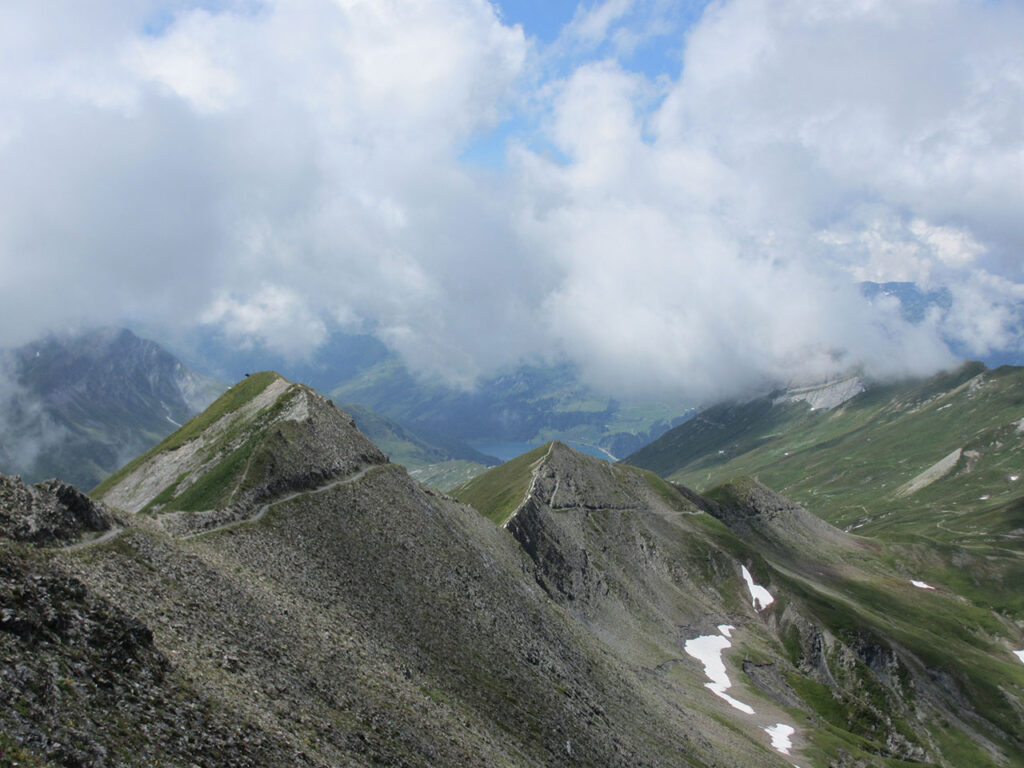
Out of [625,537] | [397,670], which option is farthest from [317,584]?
[625,537]

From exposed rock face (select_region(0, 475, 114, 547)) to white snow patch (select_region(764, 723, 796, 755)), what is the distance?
96.5 metres

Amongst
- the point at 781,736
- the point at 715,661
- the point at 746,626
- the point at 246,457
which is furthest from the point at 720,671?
the point at 246,457

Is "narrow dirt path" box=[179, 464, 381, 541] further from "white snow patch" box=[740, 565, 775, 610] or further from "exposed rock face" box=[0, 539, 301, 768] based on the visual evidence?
"white snow patch" box=[740, 565, 775, 610]

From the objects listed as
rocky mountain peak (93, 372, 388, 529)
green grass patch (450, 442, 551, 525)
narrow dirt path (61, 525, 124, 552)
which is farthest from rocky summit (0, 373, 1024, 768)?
green grass patch (450, 442, 551, 525)

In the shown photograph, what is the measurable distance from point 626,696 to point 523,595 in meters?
16.7

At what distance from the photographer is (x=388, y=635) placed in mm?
57031

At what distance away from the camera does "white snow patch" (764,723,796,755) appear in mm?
104312

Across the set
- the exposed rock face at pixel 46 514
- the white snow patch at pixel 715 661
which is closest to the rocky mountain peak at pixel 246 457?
the exposed rock face at pixel 46 514

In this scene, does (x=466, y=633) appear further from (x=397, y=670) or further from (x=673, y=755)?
(x=673, y=755)

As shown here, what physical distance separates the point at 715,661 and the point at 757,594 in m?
45.6

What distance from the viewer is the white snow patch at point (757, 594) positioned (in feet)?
560

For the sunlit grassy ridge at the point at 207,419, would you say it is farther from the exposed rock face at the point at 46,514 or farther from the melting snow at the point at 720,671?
the melting snow at the point at 720,671

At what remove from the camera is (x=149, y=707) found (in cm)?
2916

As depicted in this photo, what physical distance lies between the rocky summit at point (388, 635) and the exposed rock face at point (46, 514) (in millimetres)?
184
